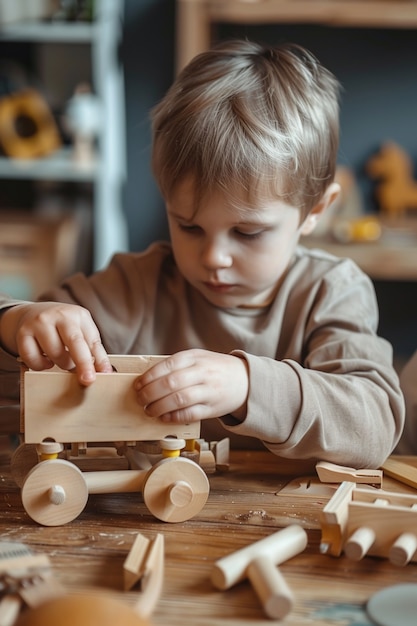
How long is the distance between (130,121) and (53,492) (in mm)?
2184

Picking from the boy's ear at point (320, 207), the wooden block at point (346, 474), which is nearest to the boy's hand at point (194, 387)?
the wooden block at point (346, 474)

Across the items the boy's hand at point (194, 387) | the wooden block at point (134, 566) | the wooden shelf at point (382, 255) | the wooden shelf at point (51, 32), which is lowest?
the wooden shelf at point (382, 255)

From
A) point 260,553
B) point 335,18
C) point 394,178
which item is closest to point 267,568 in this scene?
point 260,553

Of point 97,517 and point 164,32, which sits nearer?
point 97,517

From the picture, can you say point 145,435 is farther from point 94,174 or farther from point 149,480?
point 94,174

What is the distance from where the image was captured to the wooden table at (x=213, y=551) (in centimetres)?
61

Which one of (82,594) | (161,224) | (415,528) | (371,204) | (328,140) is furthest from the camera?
(161,224)

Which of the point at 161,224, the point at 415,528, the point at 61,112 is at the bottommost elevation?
the point at 161,224

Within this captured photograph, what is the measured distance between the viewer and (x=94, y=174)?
113 inches

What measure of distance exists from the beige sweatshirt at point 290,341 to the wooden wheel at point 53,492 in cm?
17

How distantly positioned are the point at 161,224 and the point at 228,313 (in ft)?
5.45

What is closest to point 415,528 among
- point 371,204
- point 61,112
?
point 371,204

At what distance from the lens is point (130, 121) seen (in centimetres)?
277

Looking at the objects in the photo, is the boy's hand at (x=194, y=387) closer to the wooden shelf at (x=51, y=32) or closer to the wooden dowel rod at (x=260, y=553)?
the wooden dowel rod at (x=260, y=553)
